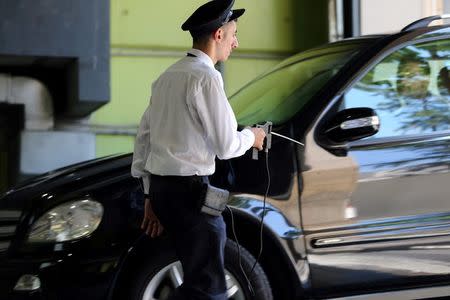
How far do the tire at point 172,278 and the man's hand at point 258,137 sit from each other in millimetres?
703

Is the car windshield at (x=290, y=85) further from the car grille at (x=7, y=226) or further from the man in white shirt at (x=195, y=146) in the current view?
the car grille at (x=7, y=226)

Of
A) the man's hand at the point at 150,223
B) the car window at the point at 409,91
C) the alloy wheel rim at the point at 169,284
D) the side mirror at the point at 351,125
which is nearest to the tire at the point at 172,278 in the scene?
the alloy wheel rim at the point at 169,284

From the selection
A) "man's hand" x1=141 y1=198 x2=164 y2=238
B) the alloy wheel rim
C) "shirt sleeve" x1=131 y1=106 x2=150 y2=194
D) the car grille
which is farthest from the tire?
the car grille

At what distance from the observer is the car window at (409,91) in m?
4.34

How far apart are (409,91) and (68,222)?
1.98 m

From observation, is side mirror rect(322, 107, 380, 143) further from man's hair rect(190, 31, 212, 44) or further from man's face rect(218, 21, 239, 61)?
man's hair rect(190, 31, 212, 44)

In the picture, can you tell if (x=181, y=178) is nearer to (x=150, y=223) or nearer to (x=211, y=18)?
(x=150, y=223)

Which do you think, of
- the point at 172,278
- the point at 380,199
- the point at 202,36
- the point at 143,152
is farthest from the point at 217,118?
the point at 380,199

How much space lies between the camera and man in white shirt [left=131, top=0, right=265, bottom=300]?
324cm

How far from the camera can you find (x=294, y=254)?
4066 mm

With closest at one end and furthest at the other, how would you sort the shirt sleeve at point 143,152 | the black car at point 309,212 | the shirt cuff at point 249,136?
the shirt cuff at point 249,136, the shirt sleeve at point 143,152, the black car at point 309,212

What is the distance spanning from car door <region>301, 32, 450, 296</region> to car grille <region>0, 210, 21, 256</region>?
4.77ft

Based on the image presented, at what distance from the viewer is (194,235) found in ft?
10.8

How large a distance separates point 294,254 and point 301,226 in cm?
15
